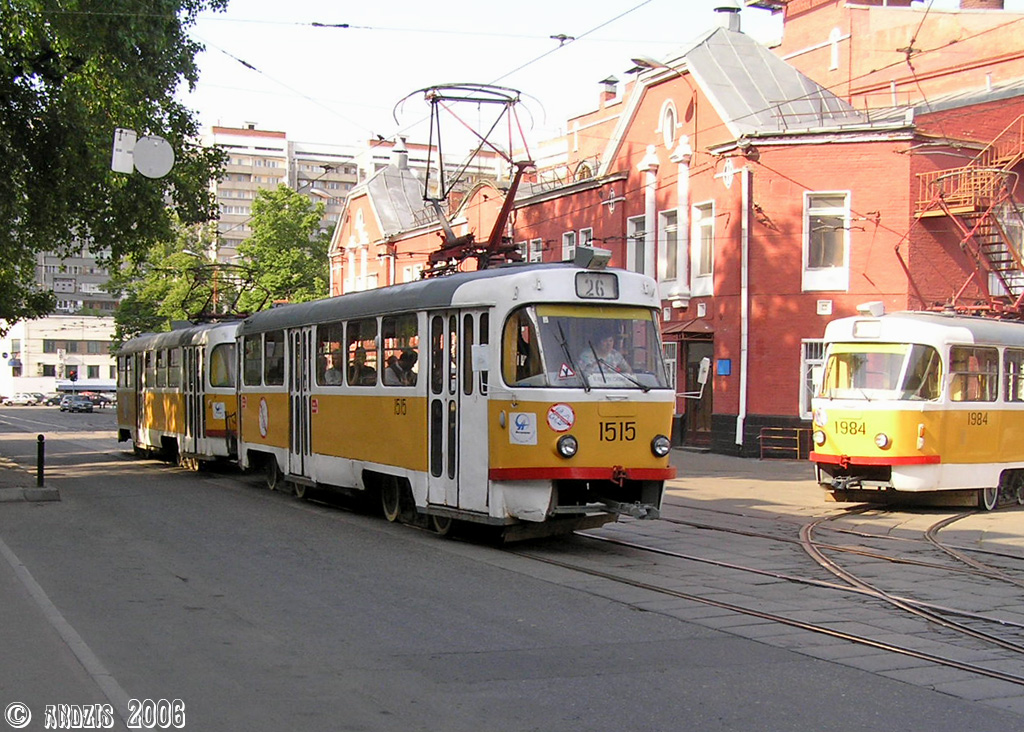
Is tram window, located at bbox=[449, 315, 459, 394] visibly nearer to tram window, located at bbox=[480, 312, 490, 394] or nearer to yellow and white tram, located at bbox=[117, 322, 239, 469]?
tram window, located at bbox=[480, 312, 490, 394]

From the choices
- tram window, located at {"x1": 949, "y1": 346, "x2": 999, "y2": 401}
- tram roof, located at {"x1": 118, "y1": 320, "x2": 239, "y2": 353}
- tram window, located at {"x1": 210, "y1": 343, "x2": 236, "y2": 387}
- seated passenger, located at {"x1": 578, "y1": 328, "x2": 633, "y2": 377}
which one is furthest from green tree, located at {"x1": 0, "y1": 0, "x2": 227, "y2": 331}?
tram window, located at {"x1": 949, "y1": 346, "x2": 999, "y2": 401}

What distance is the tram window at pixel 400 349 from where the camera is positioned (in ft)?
45.2

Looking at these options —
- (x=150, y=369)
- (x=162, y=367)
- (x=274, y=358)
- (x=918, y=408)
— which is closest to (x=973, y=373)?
(x=918, y=408)

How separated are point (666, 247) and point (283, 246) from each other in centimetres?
3117

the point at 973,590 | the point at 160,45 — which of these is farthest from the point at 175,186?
the point at 973,590

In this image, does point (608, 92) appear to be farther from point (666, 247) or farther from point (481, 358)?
point (481, 358)

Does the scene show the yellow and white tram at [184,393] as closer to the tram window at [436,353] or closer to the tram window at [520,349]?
the tram window at [436,353]

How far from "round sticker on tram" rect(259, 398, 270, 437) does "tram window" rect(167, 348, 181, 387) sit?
6085 mm

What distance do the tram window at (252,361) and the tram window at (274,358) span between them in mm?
242

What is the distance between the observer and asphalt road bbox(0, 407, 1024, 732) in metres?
6.29

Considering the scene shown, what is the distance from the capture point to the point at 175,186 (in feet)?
75.7

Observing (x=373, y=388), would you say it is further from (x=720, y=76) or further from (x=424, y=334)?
(x=720, y=76)

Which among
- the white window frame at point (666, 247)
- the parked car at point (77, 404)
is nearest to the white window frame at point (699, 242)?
the white window frame at point (666, 247)

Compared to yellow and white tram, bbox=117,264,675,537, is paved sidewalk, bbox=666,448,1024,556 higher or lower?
lower
